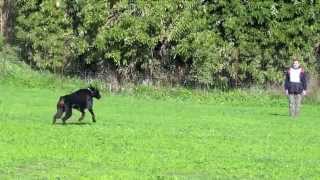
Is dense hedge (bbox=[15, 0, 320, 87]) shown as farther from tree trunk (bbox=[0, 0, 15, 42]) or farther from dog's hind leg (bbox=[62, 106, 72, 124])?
dog's hind leg (bbox=[62, 106, 72, 124])

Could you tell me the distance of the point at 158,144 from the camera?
15.3 m

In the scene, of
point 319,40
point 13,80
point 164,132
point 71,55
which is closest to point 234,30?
point 319,40

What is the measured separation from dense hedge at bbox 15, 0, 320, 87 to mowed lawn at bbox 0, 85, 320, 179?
6147 millimetres

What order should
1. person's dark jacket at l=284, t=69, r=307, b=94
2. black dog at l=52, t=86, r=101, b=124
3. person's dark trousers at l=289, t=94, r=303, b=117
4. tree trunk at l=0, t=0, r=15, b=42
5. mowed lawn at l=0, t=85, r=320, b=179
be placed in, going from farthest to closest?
tree trunk at l=0, t=0, r=15, b=42 < person's dark trousers at l=289, t=94, r=303, b=117 < person's dark jacket at l=284, t=69, r=307, b=94 < black dog at l=52, t=86, r=101, b=124 < mowed lawn at l=0, t=85, r=320, b=179

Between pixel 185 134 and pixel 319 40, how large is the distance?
600 inches

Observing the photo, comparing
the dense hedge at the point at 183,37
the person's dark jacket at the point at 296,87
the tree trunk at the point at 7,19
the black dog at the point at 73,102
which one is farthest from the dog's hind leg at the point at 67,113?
the tree trunk at the point at 7,19

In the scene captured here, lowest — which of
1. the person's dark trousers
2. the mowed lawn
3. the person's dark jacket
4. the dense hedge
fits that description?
the mowed lawn

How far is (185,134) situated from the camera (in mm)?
17328

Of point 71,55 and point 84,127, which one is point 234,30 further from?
point 84,127

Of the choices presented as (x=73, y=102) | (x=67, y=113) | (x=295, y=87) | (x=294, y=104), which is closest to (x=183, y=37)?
(x=294, y=104)

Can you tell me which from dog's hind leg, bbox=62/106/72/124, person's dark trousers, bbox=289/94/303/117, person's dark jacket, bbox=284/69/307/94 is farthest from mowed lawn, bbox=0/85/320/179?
person's dark jacket, bbox=284/69/307/94

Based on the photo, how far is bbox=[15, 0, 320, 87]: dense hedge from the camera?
1203 inches

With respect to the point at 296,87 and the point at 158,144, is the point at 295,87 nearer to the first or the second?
the point at 296,87

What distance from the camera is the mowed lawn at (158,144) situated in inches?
471
